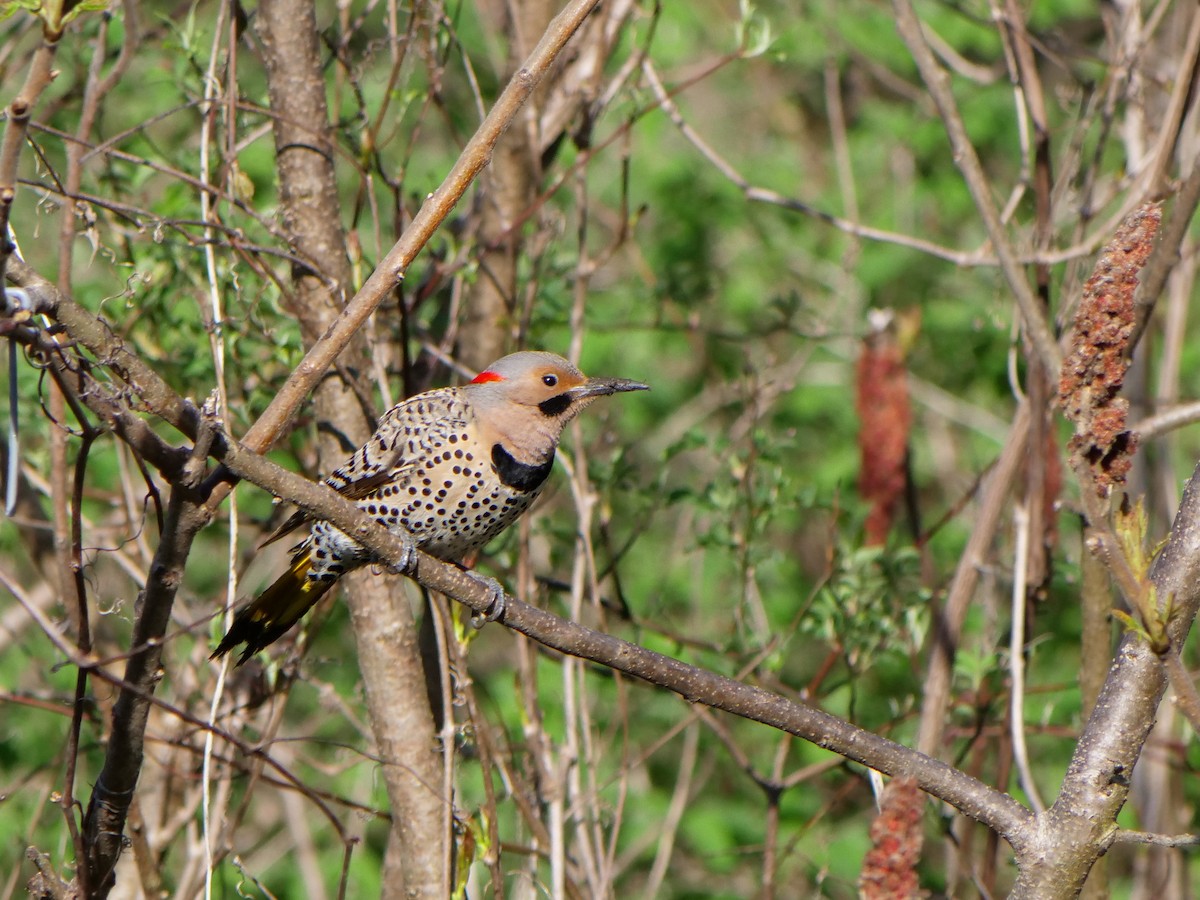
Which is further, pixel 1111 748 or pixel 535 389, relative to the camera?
pixel 535 389

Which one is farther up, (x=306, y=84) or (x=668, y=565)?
(x=668, y=565)

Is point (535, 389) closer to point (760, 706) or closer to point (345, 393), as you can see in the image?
point (345, 393)

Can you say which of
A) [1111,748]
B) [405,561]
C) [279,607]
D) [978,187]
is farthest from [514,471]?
[1111,748]

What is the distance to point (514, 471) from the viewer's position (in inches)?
140

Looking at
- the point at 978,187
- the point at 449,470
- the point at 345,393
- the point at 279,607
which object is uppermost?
the point at 978,187

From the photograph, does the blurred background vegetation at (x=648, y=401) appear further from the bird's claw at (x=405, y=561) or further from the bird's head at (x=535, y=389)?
the bird's claw at (x=405, y=561)

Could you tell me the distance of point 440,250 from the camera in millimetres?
4258

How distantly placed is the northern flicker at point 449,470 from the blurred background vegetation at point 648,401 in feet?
0.56

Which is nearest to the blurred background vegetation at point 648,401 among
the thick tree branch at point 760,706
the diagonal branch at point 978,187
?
the diagonal branch at point 978,187

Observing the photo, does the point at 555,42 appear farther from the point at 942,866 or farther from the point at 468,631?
the point at 942,866

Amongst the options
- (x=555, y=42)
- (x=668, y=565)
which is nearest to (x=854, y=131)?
(x=668, y=565)

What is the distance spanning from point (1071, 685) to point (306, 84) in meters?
3.20

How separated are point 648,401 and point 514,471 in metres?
3.42

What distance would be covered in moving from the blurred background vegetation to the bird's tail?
0.43ft
